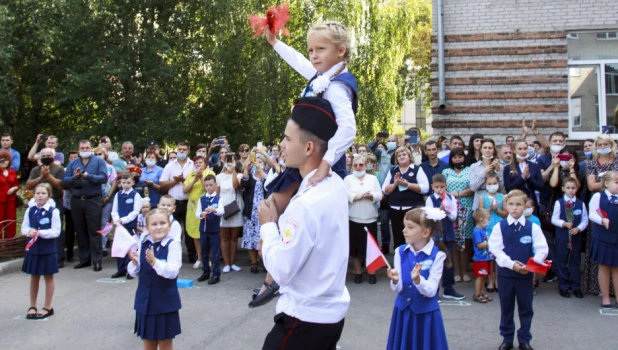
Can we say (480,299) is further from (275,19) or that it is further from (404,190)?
(275,19)

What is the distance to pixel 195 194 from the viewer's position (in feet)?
35.0

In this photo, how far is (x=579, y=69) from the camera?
508 inches

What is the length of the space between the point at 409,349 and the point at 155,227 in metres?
2.35

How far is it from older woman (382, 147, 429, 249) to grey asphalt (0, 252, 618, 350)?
0.96m

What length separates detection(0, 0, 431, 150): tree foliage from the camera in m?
22.7

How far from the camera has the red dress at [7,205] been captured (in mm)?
11219

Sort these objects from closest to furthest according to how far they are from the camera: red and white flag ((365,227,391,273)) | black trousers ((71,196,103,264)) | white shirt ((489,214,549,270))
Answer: red and white flag ((365,227,391,273)), white shirt ((489,214,549,270)), black trousers ((71,196,103,264))

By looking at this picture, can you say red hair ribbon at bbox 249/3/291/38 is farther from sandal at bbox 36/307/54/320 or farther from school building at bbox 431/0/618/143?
school building at bbox 431/0/618/143

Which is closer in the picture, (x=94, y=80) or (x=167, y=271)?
(x=167, y=271)

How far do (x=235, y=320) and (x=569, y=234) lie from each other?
15.2 feet

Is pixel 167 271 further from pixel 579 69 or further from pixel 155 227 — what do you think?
pixel 579 69

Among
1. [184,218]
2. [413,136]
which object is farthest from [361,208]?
[184,218]

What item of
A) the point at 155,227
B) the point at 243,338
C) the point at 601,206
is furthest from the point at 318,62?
the point at 601,206

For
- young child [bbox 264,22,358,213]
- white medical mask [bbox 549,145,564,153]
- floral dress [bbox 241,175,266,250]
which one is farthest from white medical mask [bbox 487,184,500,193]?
young child [bbox 264,22,358,213]
